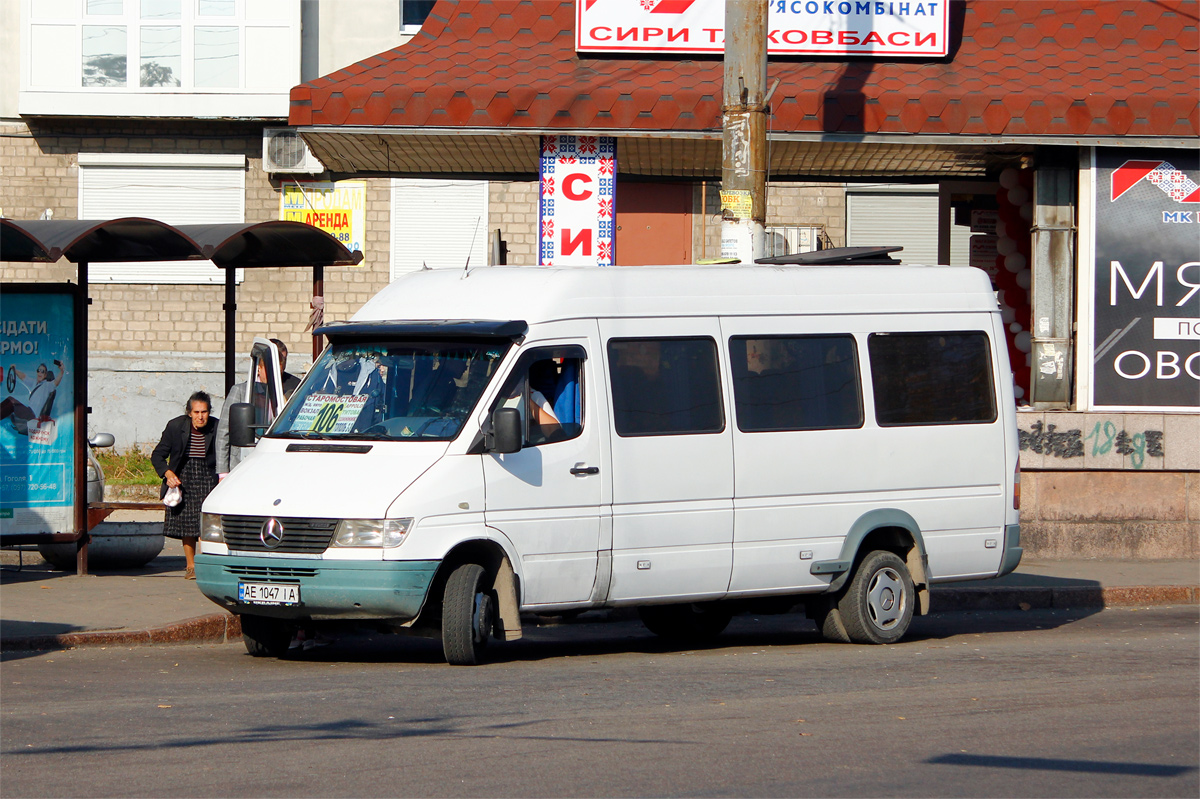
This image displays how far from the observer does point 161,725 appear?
6.86 meters

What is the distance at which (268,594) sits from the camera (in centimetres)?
845

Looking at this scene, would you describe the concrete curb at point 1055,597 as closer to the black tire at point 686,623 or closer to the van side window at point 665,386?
the black tire at point 686,623

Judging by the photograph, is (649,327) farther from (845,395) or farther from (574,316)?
(845,395)

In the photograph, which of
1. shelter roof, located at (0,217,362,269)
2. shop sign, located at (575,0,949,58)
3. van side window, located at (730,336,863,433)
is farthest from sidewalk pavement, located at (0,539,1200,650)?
shop sign, located at (575,0,949,58)

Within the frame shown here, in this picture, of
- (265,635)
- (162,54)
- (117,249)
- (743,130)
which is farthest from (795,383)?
(162,54)

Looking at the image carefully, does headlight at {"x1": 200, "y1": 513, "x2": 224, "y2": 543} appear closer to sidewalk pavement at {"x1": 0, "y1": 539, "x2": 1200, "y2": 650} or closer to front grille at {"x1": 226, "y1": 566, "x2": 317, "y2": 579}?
front grille at {"x1": 226, "y1": 566, "x2": 317, "y2": 579}

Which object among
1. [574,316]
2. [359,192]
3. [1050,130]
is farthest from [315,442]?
[359,192]

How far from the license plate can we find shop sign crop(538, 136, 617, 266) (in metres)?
6.10

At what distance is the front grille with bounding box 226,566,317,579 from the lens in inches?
329

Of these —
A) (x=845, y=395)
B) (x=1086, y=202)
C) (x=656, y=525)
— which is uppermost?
(x=1086, y=202)

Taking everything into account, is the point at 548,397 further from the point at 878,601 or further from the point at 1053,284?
the point at 1053,284

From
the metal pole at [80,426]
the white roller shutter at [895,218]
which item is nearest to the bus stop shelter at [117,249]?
the metal pole at [80,426]

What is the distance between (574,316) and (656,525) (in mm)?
1381

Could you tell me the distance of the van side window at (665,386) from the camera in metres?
9.20
